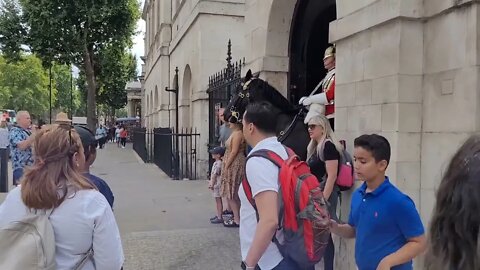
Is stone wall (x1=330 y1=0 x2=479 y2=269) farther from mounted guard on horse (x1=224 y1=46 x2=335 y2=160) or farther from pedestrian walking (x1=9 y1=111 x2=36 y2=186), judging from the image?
pedestrian walking (x1=9 y1=111 x2=36 y2=186)

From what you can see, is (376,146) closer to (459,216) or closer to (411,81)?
(411,81)

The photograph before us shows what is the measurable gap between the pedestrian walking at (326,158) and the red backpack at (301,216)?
148 cm

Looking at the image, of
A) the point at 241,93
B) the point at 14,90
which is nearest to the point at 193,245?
the point at 241,93

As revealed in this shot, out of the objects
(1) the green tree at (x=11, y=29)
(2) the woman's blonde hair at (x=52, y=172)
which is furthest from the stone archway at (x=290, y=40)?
(1) the green tree at (x=11, y=29)

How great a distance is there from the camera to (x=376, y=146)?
274cm

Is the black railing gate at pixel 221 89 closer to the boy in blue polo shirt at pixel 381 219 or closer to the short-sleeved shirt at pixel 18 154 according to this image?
the short-sleeved shirt at pixel 18 154

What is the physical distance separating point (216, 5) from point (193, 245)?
934 cm

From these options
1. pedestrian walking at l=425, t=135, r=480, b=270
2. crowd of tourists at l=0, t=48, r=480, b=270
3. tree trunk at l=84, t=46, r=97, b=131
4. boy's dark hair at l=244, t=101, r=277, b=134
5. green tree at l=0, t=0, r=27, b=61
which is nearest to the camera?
pedestrian walking at l=425, t=135, r=480, b=270

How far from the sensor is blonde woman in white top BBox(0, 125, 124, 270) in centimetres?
224

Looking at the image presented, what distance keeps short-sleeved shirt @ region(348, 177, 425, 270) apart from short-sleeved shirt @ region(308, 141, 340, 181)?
1.51 meters

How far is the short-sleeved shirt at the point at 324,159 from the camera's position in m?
4.24

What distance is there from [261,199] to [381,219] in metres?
0.70

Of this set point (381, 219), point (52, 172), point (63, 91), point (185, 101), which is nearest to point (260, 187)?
point (381, 219)

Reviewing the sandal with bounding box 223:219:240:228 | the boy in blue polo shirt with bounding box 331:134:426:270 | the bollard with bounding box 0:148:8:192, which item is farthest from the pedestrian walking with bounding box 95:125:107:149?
the boy in blue polo shirt with bounding box 331:134:426:270
